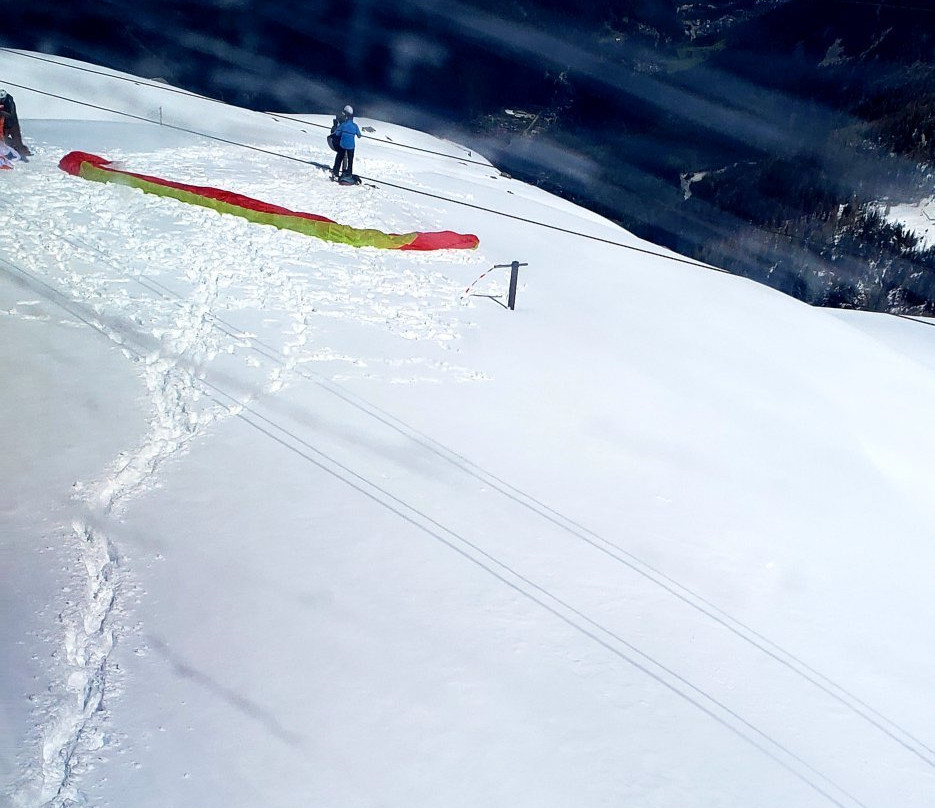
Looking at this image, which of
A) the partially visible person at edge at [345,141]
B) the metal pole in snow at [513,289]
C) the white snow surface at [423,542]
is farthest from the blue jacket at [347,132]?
the metal pole in snow at [513,289]

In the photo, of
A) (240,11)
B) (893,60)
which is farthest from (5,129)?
(893,60)

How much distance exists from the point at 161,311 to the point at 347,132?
5.39 meters

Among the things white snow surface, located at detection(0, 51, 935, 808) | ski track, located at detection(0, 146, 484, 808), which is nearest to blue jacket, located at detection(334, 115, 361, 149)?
ski track, located at detection(0, 146, 484, 808)

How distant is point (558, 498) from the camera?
4.60 meters

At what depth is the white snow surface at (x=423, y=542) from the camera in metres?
2.77

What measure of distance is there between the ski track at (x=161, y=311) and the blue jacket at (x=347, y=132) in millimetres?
902

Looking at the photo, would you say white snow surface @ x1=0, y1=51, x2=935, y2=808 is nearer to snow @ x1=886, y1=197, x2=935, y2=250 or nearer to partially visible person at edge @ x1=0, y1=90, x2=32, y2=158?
partially visible person at edge @ x1=0, y1=90, x2=32, y2=158

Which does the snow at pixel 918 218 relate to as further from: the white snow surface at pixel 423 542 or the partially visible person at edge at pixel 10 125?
the partially visible person at edge at pixel 10 125

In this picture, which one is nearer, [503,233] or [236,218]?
[236,218]

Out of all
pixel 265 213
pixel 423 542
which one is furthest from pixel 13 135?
pixel 423 542

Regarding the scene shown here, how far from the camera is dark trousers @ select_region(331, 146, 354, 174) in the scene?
36.1ft

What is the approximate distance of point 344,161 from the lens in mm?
11320

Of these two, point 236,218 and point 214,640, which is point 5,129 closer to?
point 236,218

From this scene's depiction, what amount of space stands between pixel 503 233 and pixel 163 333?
228 inches
